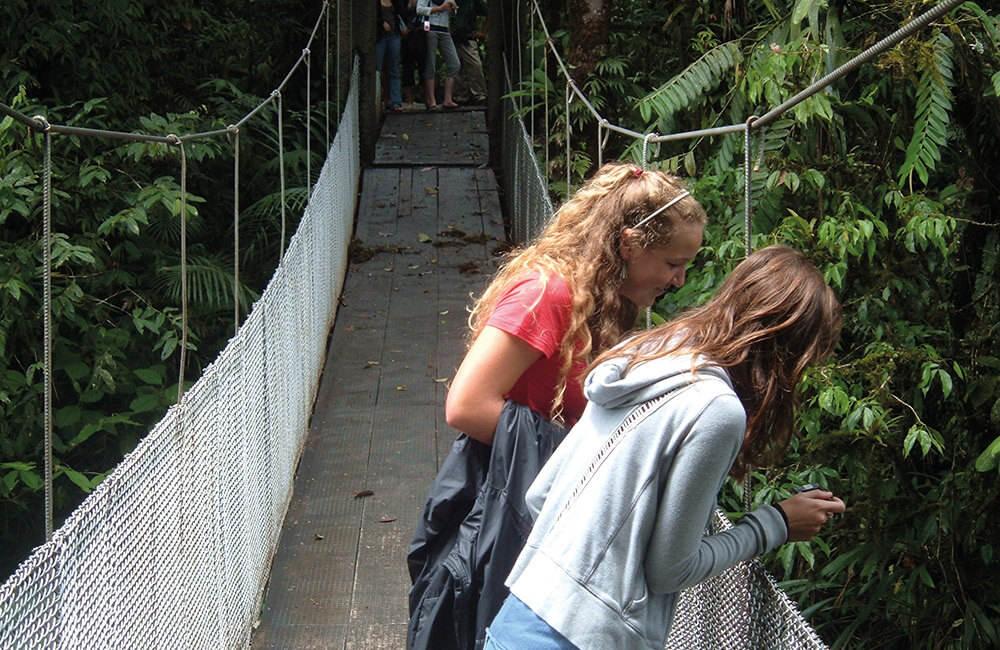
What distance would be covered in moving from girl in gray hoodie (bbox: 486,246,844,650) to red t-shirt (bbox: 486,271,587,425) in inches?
8.9

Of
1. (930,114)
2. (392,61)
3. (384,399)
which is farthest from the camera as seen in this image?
(392,61)

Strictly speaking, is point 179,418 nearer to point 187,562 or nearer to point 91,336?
point 187,562

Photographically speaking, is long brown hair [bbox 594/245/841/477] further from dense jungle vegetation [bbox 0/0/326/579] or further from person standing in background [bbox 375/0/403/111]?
person standing in background [bbox 375/0/403/111]

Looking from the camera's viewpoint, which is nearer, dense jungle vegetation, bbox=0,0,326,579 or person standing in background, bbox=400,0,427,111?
dense jungle vegetation, bbox=0,0,326,579

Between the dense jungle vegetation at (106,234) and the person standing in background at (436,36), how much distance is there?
2.35 m

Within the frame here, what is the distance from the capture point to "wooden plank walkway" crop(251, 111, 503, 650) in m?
3.01

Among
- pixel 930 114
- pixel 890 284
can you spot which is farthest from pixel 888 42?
pixel 890 284

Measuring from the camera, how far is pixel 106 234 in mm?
4844

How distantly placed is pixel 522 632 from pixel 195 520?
104cm

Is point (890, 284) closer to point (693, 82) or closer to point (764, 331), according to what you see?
point (693, 82)

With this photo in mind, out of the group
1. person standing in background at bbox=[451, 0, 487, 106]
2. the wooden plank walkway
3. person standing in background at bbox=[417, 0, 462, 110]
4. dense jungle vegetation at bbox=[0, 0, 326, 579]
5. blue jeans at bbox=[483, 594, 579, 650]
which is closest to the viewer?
blue jeans at bbox=[483, 594, 579, 650]

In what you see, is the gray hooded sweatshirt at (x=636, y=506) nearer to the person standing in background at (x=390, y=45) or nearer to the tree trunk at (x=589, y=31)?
the tree trunk at (x=589, y=31)

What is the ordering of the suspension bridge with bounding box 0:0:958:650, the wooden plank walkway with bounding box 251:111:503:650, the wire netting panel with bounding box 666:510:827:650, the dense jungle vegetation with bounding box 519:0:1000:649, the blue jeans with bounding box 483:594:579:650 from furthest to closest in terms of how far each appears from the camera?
the wooden plank walkway with bounding box 251:111:503:650
the dense jungle vegetation with bounding box 519:0:1000:649
the suspension bridge with bounding box 0:0:958:650
the wire netting panel with bounding box 666:510:827:650
the blue jeans with bounding box 483:594:579:650

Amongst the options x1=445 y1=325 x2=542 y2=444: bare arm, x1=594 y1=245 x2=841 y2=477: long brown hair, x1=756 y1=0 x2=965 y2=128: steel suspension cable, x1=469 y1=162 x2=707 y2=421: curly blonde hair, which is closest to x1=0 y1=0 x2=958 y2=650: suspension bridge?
x1=756 y1=0 x2=965 y2=128: steel suspension cable
